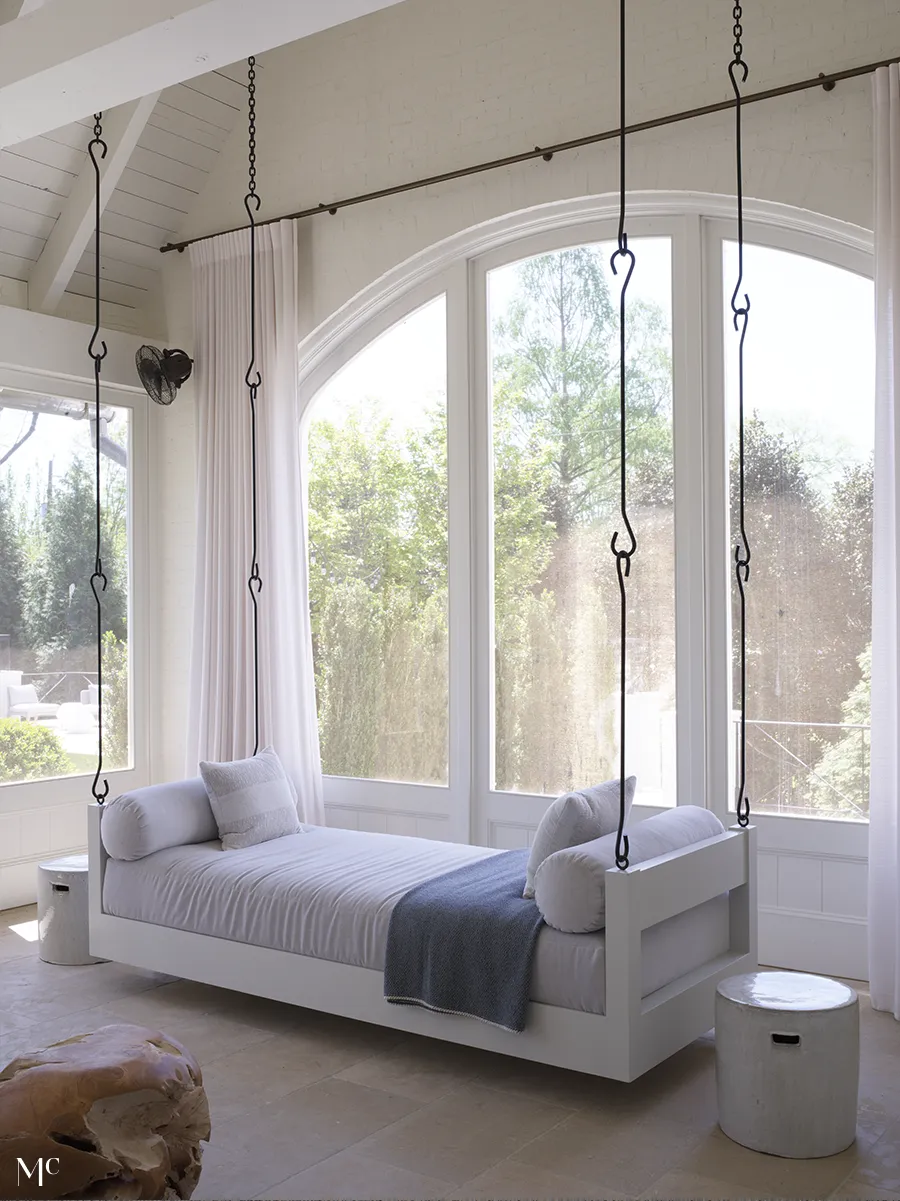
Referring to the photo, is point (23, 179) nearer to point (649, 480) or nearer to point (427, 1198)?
point (649, 480)

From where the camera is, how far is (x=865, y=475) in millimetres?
4266

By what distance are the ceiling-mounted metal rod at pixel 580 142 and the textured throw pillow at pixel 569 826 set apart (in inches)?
98.0

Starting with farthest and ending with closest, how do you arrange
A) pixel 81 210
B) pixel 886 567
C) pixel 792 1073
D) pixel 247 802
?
pixel 81 210 < pixel 247 802 < pixel 886 567 < pixel 792 1073

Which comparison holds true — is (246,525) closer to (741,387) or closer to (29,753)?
(29,753)

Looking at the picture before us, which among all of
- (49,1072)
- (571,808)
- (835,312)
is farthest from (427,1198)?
(835,312)

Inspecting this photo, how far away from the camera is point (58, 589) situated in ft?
18.7

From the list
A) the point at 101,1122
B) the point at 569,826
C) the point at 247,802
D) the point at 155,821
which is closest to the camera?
the point at 101,1122

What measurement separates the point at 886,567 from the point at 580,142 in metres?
2.05

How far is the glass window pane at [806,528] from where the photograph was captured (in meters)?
4.27


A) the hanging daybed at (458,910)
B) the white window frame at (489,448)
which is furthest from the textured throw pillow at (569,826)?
the white window frame at (489,448)

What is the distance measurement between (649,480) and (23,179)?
3190 mm

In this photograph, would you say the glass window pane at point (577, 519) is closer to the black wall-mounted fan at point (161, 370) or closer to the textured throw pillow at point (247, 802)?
the textured throw pillow at point (247, 802)

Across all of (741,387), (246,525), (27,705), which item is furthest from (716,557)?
(27,705)

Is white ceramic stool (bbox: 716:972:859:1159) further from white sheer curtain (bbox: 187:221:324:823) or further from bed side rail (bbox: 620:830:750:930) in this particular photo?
white sheer curtain (bbox: 187:221:324:823)
